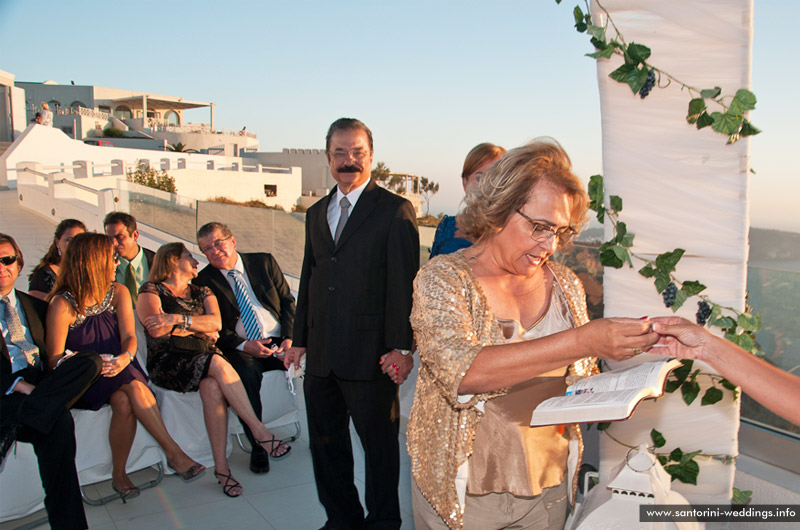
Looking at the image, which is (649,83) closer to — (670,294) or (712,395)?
(670,294)

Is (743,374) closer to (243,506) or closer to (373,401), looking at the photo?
(373,401)

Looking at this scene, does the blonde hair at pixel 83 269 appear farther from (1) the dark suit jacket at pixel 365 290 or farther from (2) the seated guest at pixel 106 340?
(1) the dark suit jacket at pixel 365 290

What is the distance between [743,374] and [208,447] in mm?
3373

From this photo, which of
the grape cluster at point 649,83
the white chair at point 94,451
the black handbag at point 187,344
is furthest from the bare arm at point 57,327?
the grape cluster at point 649,83

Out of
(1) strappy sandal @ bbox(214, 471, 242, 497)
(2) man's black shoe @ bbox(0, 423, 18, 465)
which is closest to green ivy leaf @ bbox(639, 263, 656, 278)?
(1) strappy sandal @ bbox(214, 471, 242, 497)

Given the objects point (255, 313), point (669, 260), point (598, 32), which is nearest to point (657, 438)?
point (669, 260)

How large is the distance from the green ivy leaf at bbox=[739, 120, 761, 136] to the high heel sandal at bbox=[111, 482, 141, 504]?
3477 mm

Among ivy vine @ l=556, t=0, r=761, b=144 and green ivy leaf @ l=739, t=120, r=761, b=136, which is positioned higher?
ivy vine @ l=556, t=0, r=761, b=144

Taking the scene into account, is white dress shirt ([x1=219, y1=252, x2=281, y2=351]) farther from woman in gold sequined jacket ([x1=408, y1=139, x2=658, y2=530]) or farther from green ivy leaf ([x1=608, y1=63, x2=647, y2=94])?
green ivy leaf ([x1=608, y1=63, x2=647, y2=94])

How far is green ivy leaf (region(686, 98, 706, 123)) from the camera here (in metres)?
1.58

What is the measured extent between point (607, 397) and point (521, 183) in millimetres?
594

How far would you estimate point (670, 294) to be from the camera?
5.64ft

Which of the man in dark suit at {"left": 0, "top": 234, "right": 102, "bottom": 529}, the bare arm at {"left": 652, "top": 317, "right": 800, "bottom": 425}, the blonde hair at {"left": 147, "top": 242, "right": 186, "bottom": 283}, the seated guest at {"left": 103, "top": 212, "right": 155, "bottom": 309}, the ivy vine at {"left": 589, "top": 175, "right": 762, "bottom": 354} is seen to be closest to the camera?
the bare arm at {"left": 652, "top": 317, "right": 800, "bottom": 425}

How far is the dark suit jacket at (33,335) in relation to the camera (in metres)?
3.00
